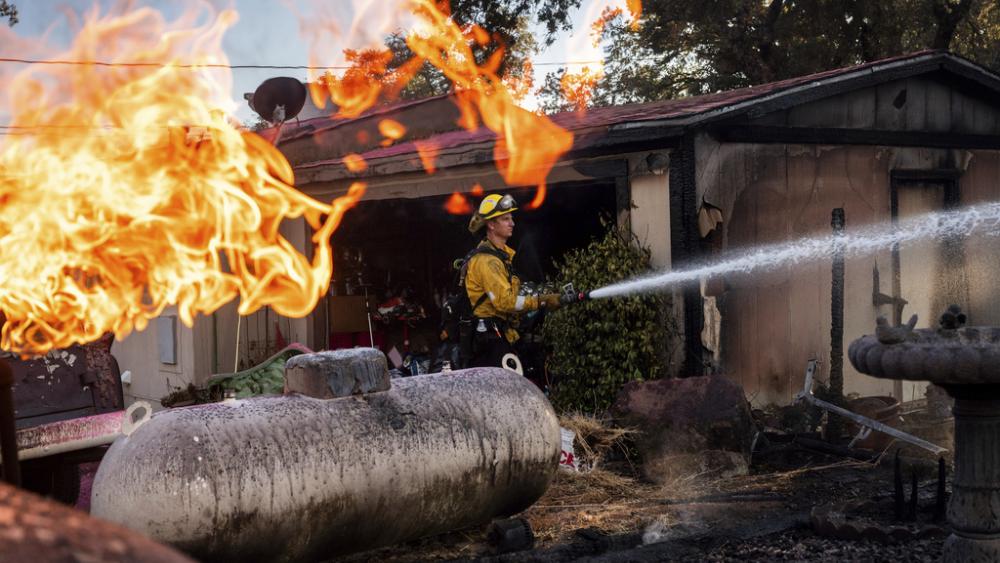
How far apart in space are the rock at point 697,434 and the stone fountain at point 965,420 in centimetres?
261

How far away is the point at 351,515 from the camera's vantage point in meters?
5.24

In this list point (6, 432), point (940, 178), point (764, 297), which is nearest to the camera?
point (6, 432)

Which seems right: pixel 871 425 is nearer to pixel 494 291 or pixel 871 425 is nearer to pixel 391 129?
pixel 494 291

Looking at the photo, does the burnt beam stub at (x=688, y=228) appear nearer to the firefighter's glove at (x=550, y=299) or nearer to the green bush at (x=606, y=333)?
the green bush at (x=606, y=333)

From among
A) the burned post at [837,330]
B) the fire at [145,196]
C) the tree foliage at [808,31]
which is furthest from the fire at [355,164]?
the tree foliage at [808,31]

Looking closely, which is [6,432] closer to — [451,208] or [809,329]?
[809,329]

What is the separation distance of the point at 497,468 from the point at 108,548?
5.07 metres

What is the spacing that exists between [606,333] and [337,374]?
3.76m

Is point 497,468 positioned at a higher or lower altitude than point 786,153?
lower

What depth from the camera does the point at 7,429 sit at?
98.3 inches

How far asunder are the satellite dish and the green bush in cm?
605

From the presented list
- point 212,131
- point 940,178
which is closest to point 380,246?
point 212,131

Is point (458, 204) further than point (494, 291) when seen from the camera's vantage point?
Yes

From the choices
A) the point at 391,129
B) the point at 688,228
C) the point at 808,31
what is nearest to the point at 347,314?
the point at 391,129
